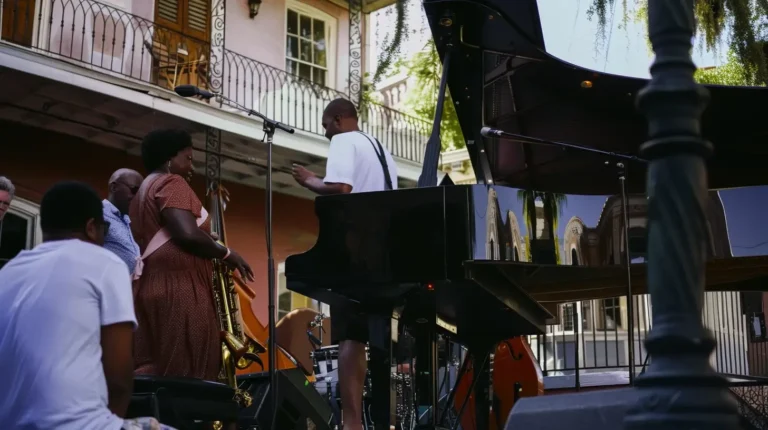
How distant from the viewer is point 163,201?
4.41m

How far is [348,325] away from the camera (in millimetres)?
4848

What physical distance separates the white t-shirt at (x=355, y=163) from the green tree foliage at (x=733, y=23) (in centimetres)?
151

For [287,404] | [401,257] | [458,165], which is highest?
[458,165]

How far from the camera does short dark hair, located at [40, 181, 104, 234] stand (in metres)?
3.11

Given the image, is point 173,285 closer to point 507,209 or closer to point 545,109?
point 507,209

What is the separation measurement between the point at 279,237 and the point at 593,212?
10.5 meters

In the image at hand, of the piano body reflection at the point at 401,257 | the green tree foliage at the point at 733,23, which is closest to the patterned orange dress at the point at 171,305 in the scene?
the piano body reflection at the point at 401,257

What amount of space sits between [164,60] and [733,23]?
10303 millimetres

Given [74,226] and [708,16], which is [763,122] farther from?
[74,226]

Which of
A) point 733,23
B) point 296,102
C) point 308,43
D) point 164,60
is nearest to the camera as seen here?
point 733,23

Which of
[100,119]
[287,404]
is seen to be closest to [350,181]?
[287,404]

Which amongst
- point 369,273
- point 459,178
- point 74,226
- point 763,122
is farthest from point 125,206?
point 459,178

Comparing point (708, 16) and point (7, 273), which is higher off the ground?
point (708, 16)

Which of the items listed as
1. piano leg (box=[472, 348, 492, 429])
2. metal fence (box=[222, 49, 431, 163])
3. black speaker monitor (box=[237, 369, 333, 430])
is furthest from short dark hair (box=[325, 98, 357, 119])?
metal fence (box=[222, 49, 431, 163])
